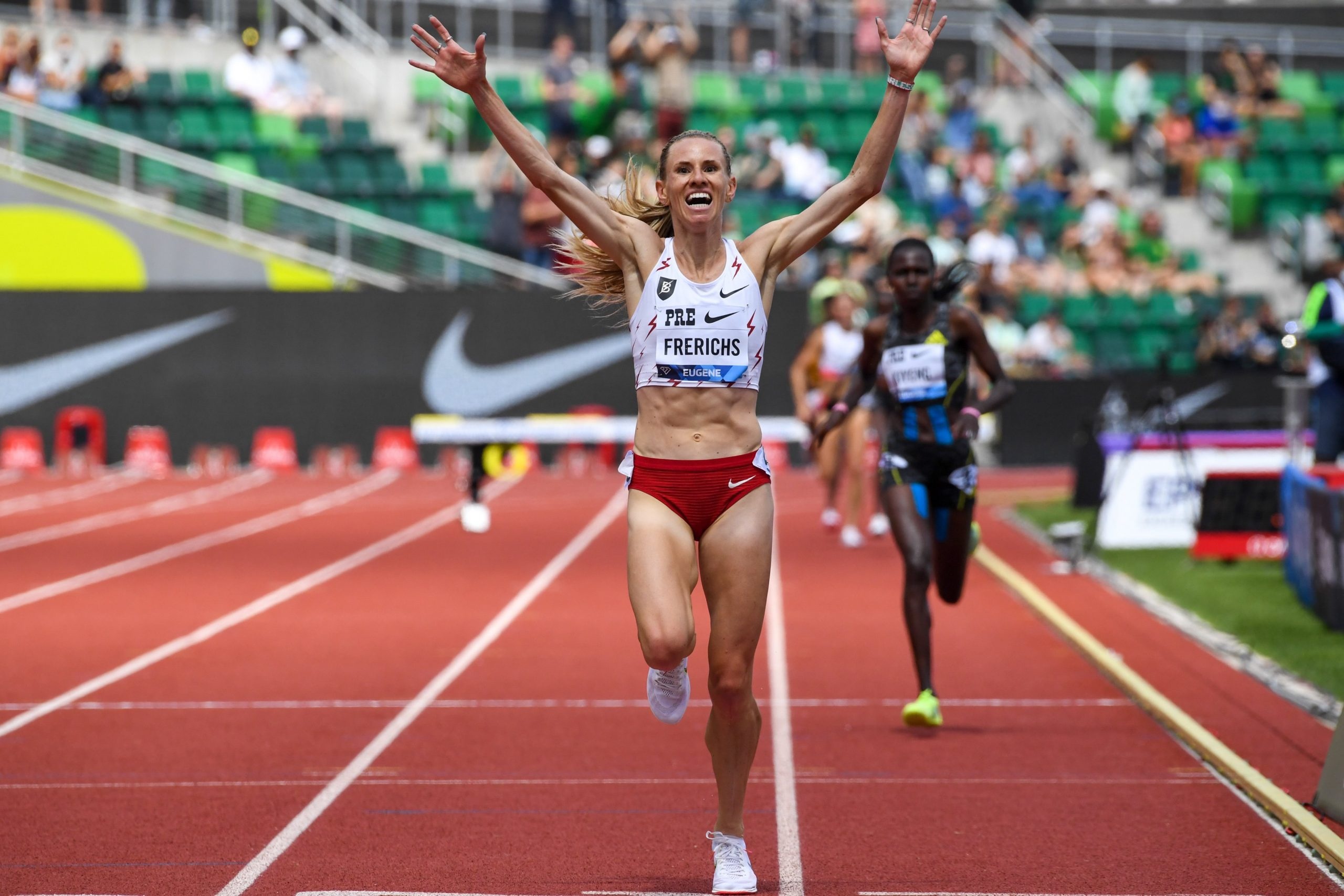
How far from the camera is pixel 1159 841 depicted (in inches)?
238

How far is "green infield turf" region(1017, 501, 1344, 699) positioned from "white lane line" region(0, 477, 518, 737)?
5.89 metres

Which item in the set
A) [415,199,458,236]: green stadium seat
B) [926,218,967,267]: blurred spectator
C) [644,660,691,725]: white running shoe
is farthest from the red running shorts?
[415,199,458,236]: green stadium seat

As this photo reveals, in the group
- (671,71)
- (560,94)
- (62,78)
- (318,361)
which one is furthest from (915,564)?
(671,71)

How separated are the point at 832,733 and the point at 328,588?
5.97 m

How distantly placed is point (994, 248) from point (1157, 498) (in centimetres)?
1098

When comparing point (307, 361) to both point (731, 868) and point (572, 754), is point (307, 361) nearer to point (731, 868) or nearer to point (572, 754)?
point (572, 754)

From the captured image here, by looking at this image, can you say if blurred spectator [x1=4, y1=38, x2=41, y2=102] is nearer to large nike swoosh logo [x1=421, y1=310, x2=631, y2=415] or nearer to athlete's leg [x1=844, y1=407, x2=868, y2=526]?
large nike swoosh logo [x1=421, y1=310, x2=631, y2=415]

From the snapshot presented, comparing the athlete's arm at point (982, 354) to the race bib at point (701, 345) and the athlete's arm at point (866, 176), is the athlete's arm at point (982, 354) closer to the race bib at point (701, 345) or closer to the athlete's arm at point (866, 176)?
the athlete's arm at point (866, 176)

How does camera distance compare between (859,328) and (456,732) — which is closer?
(456,732)

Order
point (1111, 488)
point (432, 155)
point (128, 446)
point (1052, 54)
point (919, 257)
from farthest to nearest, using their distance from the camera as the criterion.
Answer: point (1052, 54)
point (432, 155)
point (128, 446)
point (1111, 488)
point (919, 257)

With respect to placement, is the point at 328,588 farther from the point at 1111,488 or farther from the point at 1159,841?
the point at 1159,841

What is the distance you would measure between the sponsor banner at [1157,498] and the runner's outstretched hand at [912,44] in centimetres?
1016

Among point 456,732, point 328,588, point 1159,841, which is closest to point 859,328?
point 328,588

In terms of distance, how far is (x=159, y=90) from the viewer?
25781mm
